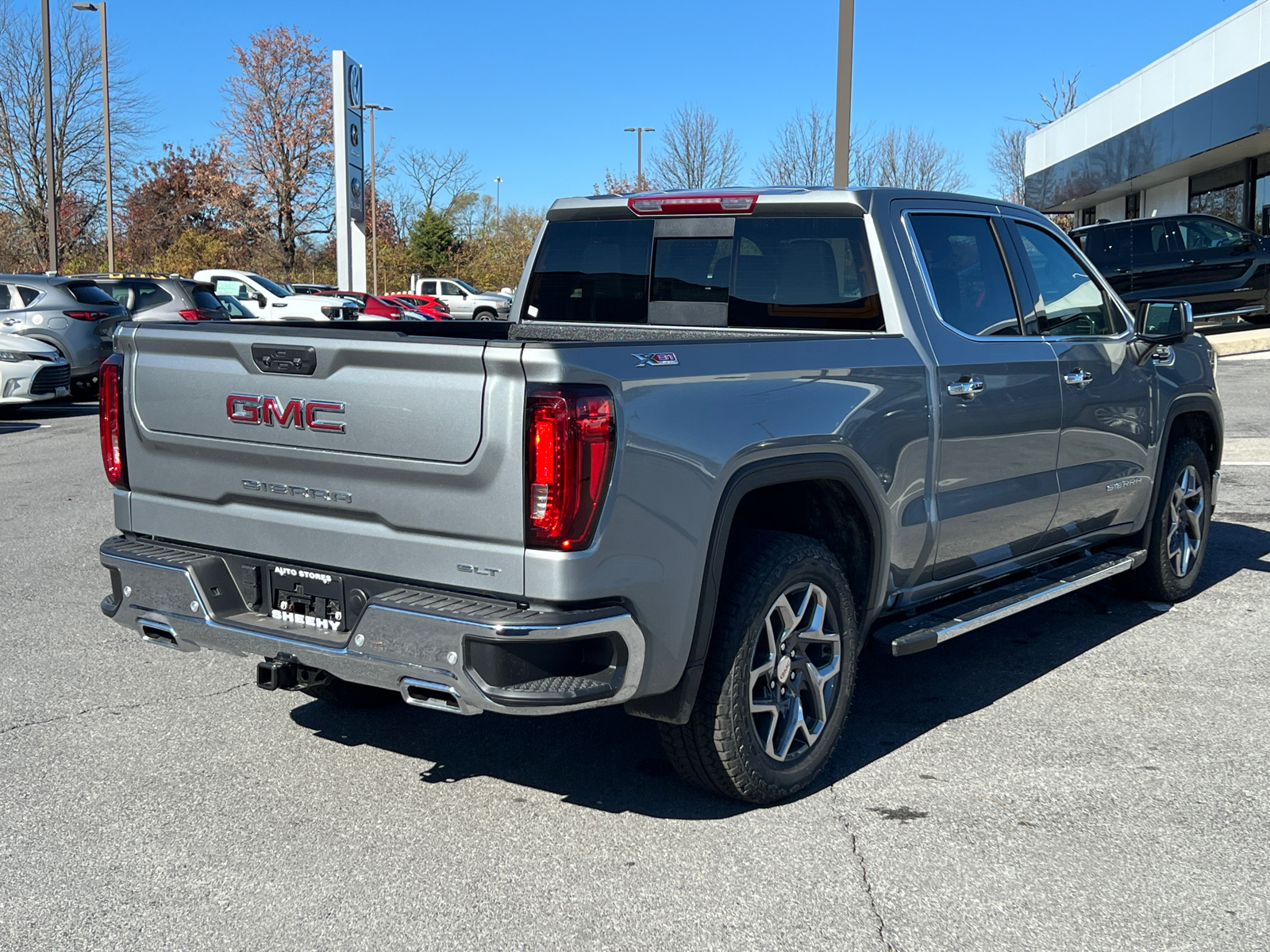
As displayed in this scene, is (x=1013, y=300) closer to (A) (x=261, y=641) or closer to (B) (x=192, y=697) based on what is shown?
(A) (x=261, y=641)

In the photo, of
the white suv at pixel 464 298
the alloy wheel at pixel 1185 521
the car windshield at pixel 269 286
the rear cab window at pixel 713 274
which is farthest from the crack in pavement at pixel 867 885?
the white suv at pixel 464 298

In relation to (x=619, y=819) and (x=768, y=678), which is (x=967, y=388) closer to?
(x=768, y=678)

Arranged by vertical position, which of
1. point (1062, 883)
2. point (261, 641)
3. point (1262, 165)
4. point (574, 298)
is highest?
point (1262, 165)

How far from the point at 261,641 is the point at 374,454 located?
705 millimetres

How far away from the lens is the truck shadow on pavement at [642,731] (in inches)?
165

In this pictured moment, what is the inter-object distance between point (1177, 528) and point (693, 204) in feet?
10.8

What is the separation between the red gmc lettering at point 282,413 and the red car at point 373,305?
30.9 m

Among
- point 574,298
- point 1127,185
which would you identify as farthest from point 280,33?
point 574,298

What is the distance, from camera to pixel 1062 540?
5.61 m

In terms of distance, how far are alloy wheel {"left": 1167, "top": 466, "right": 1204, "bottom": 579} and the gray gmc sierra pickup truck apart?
1.08 meters

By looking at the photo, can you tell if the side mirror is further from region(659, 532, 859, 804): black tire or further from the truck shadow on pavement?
region(659, 532, 859, 804): black tire

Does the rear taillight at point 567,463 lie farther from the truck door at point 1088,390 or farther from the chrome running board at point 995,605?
the truck door at point 1088,390

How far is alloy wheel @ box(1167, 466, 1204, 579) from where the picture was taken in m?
6.53

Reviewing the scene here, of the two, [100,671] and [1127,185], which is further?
[1127,185]
